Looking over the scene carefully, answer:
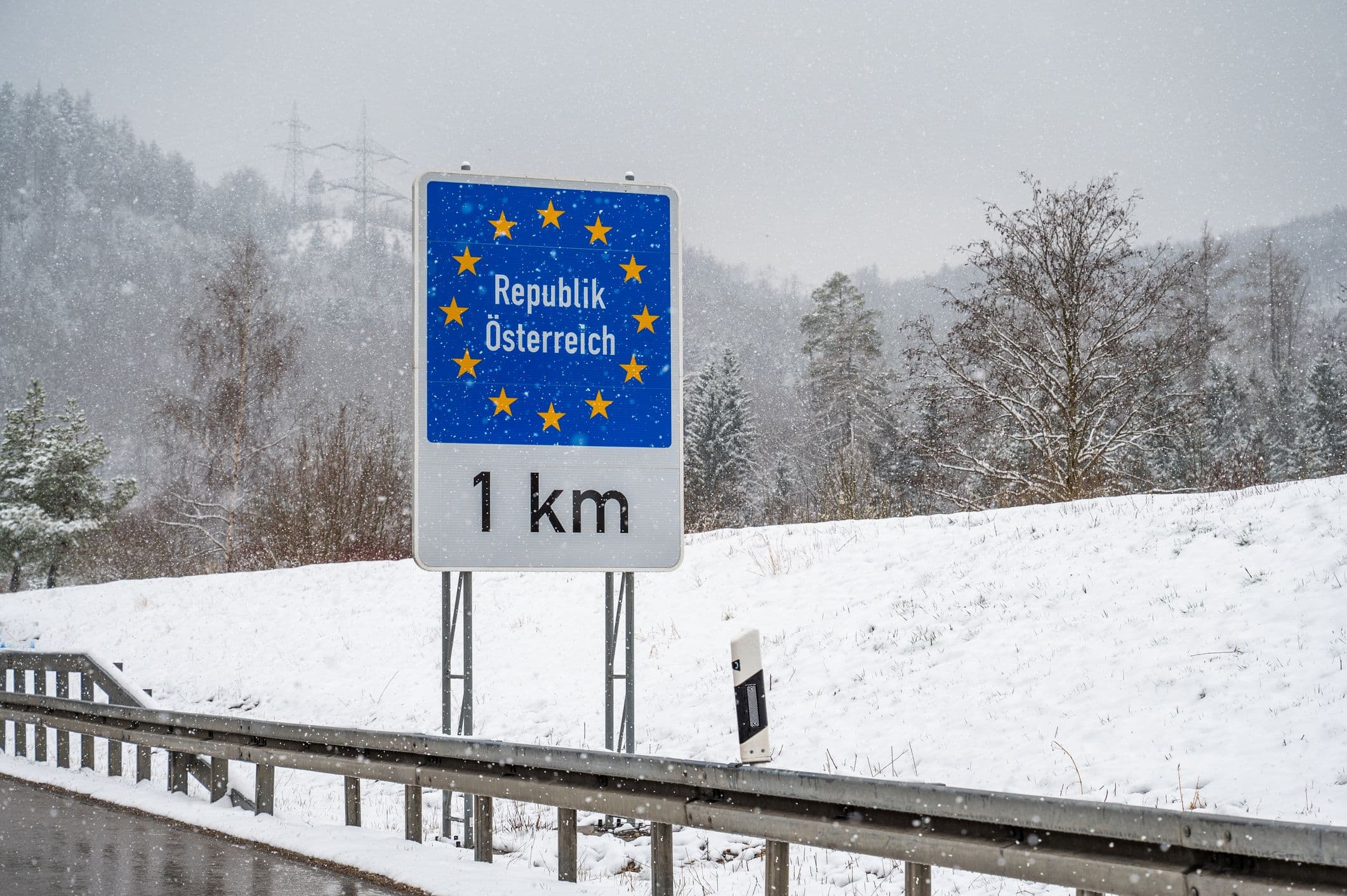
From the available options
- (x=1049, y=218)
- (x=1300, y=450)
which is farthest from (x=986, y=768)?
(x=1300, y=450)

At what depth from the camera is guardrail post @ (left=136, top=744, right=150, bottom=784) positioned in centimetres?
1012

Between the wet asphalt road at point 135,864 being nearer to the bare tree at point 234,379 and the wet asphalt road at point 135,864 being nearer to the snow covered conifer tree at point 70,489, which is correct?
the bare tree at point 234,379

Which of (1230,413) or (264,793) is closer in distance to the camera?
(264,793)

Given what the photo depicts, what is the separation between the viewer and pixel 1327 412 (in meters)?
58.3

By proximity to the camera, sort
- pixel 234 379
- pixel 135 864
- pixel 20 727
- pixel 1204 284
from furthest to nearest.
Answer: pixel 234 379 → pixel 1204 284 → pixel 20 727 → pixel 135 864

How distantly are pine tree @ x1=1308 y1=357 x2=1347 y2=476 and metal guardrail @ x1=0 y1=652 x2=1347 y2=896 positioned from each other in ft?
140

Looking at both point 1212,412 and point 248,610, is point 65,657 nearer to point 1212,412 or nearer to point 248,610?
point 248,610

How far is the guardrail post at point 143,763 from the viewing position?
399 inches

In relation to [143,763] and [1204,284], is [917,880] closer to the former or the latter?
[143,763]

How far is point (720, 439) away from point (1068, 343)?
4199cm

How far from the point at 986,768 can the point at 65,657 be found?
8.93 metres

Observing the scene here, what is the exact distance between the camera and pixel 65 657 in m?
12.1

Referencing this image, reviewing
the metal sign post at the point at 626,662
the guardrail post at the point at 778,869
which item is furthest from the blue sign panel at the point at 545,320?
the guardrail post at the point at 778,869

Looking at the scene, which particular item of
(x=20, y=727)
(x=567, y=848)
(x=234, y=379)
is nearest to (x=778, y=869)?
(x=567, y=848)
